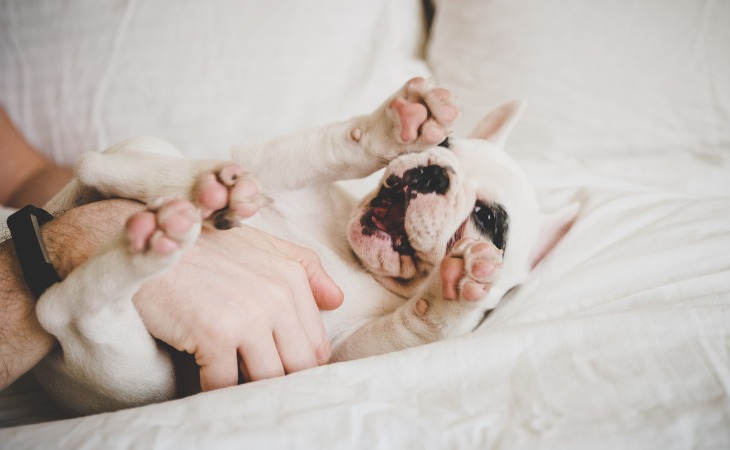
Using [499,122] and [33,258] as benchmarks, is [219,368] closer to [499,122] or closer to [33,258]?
[33,258]

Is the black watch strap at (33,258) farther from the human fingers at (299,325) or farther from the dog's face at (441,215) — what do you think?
the dog's face at (441,215)

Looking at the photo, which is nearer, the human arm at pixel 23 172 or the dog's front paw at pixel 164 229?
the dog's front paw at pixel 164 229

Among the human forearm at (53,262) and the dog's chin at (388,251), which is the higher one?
the human forearm at (53,262)

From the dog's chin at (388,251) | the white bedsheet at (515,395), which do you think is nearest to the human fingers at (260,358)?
the white bedsheet at (515,395)

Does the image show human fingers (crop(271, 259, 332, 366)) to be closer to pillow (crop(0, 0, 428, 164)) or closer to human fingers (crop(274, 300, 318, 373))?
human fingers (crop(274, 300, 318, 373))

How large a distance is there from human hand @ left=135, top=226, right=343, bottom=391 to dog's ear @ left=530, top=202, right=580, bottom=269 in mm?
587

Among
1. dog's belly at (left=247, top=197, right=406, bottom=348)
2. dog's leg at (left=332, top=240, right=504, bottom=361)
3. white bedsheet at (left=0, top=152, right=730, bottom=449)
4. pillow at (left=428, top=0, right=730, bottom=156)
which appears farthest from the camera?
pillow at (left=428, top=0, right=730, bottom=156)

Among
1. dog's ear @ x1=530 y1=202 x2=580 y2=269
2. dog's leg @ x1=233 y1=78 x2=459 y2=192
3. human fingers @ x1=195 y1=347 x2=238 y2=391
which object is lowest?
dog's ear @ x1=530 y1=202 x2=580 y2=269

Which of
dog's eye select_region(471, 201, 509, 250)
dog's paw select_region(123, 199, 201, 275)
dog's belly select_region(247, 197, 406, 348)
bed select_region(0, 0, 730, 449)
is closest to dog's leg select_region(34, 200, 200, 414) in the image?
dog's paw select_region(123, 199, 201, 275)

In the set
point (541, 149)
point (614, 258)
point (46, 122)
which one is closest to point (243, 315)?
point (614, 258)

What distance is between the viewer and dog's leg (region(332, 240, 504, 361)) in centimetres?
85

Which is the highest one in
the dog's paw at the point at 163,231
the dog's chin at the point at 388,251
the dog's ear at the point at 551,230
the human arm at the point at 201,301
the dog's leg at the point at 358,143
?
the dog's paw at the point at 163,231

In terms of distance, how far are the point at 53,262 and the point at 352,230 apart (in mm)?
583

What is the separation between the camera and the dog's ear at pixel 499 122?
4.16 ft
